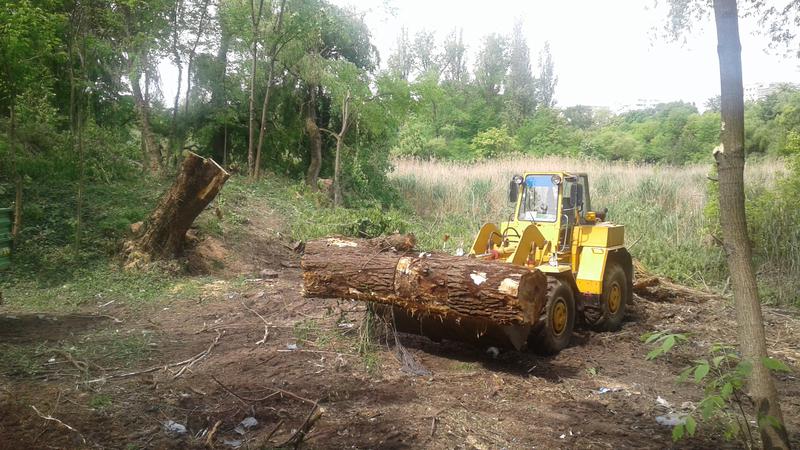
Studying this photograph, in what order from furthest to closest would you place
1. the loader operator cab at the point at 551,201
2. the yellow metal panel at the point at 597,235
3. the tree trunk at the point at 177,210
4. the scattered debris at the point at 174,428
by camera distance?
the tree trunk at the point at 177,210 → the yellow metal panel at the point at 597,235 → the loader operator cab at the point at 551,201 → the scattered debris at the point at 174,428

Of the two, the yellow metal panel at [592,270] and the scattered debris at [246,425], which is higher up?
the yellow metal panel at [592,270]

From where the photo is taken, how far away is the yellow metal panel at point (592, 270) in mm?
7270

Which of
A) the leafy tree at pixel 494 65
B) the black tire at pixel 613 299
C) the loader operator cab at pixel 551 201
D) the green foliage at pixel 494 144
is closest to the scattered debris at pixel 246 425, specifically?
the loader operator cab at pixel 551 201

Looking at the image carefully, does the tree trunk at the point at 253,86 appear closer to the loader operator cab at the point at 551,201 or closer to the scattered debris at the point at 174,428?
the loader operator cab at the point at 551,201

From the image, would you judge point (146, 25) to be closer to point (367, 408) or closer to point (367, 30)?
point (367, 30)

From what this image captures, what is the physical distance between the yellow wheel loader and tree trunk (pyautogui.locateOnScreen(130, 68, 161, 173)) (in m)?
11.6

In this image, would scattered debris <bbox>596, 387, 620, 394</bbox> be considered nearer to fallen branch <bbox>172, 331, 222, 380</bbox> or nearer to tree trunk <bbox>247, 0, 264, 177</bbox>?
fallen branch <bbox>172, 331, 222, 380</bbox>

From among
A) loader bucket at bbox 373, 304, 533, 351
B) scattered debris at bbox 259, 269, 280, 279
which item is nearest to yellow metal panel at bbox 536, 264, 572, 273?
loader bucket at bbox 373, 304, 533, 351

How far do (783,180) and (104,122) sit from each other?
56.7 feet

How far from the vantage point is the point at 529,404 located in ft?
16.2

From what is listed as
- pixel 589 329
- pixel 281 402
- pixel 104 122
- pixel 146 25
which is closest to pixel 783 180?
pixel 589 329

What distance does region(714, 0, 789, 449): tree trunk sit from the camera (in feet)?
11.1

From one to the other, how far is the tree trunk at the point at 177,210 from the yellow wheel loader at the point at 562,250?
14.8ft

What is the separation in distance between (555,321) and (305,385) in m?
2.90
